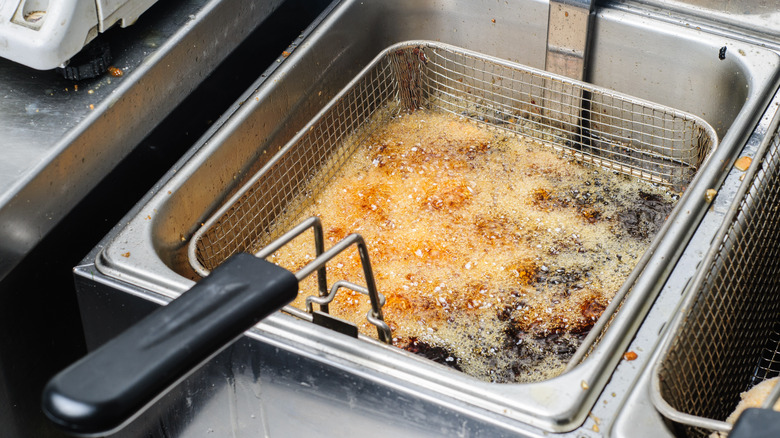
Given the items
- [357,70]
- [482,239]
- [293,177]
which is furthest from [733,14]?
[293,177]

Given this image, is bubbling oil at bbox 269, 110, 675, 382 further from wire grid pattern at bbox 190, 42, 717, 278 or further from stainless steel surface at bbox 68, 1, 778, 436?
stainless steel surface at bbox 68, 1, 778, 436

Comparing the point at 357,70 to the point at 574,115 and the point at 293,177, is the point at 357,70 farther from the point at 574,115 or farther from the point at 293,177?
the point at 574,115

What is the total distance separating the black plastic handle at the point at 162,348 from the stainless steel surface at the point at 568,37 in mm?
987

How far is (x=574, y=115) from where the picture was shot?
1734 millimetres

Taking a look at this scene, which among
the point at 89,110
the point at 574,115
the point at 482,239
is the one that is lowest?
the point at 482,239

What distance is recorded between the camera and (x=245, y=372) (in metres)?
1.22

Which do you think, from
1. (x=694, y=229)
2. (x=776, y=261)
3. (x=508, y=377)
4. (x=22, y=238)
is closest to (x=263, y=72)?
(x=22, y=238)

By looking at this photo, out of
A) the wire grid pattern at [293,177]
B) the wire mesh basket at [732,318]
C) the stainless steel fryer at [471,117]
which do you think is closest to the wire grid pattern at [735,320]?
the wire mesh basket at [732,318]

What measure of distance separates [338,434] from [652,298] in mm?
475

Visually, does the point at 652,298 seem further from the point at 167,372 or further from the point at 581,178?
the point at 167,372

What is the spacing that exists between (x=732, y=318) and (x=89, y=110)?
1052 mm

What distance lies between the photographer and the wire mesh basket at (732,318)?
1.12 m

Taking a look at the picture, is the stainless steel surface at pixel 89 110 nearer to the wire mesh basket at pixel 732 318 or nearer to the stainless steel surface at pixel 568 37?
the stainless steel surface at pixel 568 37

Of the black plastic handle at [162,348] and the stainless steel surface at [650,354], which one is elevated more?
the black plastic handle at [162,348]
